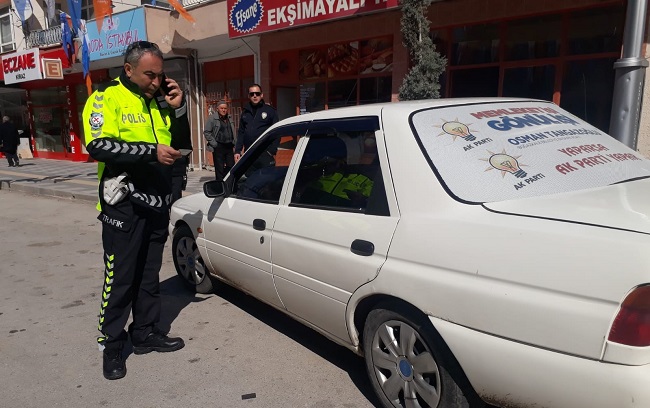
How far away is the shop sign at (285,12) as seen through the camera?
345 inches

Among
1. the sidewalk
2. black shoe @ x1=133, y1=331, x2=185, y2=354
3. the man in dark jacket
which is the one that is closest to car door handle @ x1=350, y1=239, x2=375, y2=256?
black shoe @ x1=133, y1=331, x2=185, y2=354

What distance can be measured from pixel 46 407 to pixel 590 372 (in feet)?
9.45

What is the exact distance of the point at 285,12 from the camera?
9.93 m

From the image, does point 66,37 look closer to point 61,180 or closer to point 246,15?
point 61,180

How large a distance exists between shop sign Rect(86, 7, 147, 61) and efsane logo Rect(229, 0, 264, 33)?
3171mm

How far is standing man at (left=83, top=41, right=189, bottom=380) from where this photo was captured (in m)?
2.97

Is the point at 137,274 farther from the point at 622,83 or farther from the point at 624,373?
the point at 622,83

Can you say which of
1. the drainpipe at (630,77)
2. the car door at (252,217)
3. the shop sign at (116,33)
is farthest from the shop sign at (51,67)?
the drainpipe at (630,77)

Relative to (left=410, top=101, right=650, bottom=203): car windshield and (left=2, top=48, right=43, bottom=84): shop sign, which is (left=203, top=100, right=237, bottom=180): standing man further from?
(left=2, top=48, right=43, bottom=84): shop sign

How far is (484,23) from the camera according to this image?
8.58 m

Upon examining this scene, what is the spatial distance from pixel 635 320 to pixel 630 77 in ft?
14.6

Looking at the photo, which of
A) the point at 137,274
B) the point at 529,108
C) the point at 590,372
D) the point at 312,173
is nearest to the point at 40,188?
the point at 137,274

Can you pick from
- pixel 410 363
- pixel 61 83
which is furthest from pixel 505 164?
pixel 61 83

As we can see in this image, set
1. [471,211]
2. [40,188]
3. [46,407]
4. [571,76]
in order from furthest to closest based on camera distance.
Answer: [40,188]
[571,76]
[46,407]
[471,211]
